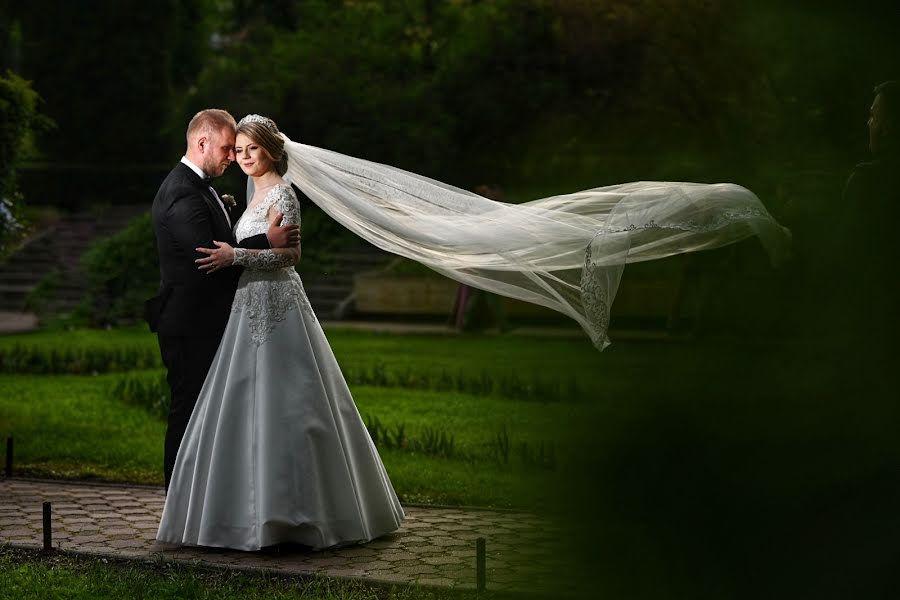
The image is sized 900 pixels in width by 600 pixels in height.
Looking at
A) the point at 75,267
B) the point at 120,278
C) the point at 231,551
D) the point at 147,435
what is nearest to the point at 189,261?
the point at 231,551

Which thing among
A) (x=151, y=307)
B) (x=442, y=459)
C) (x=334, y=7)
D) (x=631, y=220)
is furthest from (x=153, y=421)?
(x=334, y=7)

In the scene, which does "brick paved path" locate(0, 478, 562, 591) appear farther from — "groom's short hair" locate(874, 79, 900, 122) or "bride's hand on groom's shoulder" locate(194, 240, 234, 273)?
"groom's short hair" locate(874, 79, 900, 122)

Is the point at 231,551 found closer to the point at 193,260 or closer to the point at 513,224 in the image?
the point at 193,260

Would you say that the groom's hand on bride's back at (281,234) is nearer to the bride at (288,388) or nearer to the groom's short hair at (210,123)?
the bride at (288,388)

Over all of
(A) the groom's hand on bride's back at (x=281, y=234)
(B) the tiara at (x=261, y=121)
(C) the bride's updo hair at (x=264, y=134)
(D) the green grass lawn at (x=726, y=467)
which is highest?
(B) the tiara at (x=261, y=121)

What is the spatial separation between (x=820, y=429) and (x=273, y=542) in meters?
4.83

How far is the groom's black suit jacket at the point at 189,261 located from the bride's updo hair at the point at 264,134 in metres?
0.35

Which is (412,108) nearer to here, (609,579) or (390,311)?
(390,311)

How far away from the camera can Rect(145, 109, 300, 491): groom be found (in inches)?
219

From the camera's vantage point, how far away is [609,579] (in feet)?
2.39

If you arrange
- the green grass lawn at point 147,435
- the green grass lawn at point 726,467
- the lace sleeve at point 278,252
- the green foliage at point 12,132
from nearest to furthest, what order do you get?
1. the green grass lawn at point 726,467
2. the lace sleeve at point 278,252
3. the green grass lawn at point 147,435
4. the green foliage at point 12,132

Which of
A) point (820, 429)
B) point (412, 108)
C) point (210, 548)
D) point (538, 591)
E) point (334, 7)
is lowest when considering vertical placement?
point (210, 548)

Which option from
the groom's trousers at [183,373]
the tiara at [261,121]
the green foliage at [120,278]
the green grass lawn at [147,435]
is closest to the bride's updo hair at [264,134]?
the tiara at [261,121]

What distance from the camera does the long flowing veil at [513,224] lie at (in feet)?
7.87
